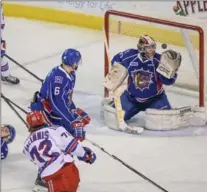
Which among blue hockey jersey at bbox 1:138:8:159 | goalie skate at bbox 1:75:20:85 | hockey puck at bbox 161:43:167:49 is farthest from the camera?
goalie skate at bbox 1:75:20:85

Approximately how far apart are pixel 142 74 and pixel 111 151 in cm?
49

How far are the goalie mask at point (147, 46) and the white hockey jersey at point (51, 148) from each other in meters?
1.15

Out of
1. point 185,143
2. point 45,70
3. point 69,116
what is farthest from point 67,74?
point 45,70

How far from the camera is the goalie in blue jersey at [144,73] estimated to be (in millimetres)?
4059

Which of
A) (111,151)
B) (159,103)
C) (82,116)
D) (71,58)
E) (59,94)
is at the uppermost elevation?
(71,58)

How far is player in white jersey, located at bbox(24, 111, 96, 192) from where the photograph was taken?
2.97 metres

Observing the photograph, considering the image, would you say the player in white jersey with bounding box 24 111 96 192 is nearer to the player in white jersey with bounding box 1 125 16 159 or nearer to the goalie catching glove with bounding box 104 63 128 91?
the player in white jersey with bounding box 1 125 16 159

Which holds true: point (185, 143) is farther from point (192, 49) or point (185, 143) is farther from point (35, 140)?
point (35, 140)

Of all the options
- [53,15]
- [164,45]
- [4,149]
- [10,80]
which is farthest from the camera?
[53,15]

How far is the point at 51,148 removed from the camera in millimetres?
2975

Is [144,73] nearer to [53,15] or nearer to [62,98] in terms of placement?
[62,98]

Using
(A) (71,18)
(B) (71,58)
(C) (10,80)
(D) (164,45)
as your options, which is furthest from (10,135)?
(A) (71,18)

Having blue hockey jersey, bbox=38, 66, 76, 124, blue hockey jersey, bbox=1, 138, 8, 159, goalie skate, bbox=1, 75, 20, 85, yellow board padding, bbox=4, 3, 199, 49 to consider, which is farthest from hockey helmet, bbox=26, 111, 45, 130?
goalie skate, bbox=1, 75, 20, 85

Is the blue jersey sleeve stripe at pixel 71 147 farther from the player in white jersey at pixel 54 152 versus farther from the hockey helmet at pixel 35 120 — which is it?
the hockey helmet at pixel 35 120
